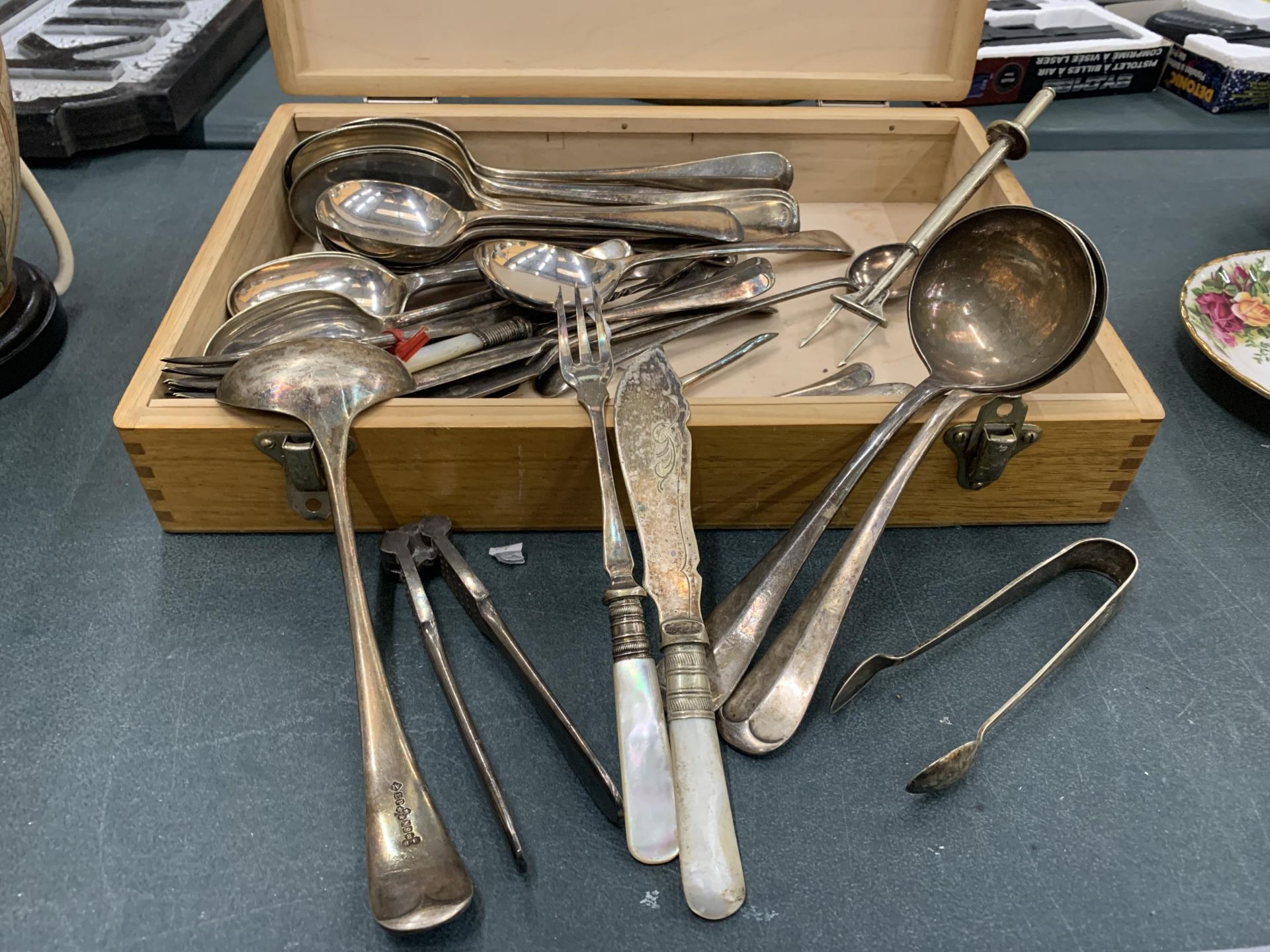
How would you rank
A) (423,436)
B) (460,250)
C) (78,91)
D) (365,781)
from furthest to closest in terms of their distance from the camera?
(78,91) < (460,250) < (423,436) < (365,781)

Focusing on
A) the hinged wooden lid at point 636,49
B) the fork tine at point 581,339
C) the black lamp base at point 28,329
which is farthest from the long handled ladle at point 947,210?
the black lamp base at point 28,329

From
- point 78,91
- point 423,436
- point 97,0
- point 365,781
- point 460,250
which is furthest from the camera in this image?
point 97,0

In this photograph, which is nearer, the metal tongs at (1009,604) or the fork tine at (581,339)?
the metal tongs at (1009,604)

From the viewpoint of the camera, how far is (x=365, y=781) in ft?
1.36

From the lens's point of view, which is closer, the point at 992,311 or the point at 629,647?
the point at 629,647

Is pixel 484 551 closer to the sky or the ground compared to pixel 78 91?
closer to the ground

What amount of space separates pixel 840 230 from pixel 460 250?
1.15ft

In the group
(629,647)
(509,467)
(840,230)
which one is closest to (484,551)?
(509,467)

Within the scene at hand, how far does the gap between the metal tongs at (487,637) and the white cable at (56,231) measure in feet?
1.42

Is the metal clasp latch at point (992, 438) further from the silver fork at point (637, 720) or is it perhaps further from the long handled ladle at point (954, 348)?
the silver fork at point (637, 720)

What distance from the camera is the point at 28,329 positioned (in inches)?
27.0

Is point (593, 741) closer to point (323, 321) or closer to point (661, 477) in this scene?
point (661, 477)

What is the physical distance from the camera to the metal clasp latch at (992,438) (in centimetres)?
52

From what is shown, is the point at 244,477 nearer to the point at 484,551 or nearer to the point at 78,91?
the point at 484,551
